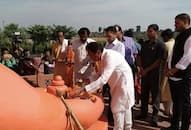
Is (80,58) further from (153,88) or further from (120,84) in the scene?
(120,84)

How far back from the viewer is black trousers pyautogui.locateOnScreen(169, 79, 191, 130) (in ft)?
13.7

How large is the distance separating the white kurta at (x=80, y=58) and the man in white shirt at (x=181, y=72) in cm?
155

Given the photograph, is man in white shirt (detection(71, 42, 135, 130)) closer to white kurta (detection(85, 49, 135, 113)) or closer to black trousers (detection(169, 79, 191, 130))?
white kurta (detection(85, 49, 135, 113))

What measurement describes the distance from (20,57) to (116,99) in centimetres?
493

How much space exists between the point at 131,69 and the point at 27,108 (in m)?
2.58

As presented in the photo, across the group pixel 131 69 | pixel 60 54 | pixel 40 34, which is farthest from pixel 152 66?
pixel 40 34

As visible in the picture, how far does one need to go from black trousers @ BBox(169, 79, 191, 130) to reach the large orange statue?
Result: 5.19 ft

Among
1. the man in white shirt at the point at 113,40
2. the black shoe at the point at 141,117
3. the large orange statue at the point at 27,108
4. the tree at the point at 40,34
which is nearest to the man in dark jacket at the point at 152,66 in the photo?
the black shoe at the point at 141,117

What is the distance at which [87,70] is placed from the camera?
5414 mm

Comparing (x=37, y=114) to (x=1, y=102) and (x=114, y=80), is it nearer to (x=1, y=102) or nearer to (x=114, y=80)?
(x=1, y=102)

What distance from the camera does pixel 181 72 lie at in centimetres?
415

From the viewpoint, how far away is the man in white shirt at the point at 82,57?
5396 mm

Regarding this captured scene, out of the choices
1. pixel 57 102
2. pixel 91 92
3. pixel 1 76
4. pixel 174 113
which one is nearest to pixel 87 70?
pixel 174 113

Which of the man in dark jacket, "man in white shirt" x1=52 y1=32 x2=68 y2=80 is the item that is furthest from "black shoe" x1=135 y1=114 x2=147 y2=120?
"man in white shirt" x1=52 y1=32 x2=68 y2=80
